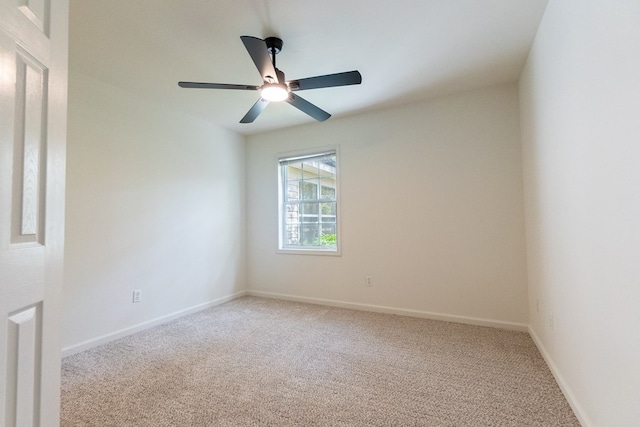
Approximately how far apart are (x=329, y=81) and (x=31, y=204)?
1872 millimetres

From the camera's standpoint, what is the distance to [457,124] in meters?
3.32

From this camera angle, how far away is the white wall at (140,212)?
272cm

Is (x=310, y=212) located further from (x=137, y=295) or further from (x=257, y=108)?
(x=137, y=295)

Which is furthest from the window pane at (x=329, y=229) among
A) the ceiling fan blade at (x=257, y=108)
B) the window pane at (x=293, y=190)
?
the ceiling fan blade at (x=257, y=108)

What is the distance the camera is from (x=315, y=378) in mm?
2156

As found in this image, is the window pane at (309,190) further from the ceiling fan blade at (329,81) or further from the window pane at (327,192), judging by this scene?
the ceiling fan blade at (329,81)

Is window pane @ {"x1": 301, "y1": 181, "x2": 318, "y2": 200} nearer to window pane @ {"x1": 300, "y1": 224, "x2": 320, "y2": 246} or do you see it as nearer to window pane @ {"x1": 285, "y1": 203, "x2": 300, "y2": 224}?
window pane @ {"x1": 285, "y1": 203, "x2": 300, "y2": 224}

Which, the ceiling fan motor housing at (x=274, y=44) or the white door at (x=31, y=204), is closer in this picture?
the white door at (x=31, y=204)

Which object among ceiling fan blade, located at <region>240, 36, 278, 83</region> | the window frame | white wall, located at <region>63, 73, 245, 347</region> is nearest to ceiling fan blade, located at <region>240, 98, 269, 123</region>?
ceiling fan blade, located at <region>240, 36, 278, 83</region>

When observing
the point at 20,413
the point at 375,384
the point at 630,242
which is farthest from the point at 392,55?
the point at 20,413

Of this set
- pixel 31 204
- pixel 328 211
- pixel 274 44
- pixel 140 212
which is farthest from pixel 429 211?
pixel 31 204

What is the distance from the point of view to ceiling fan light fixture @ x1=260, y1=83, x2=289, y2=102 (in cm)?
229

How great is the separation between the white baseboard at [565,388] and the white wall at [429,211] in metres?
0.60

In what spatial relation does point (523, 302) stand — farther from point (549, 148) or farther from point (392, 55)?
point (392, 55)
